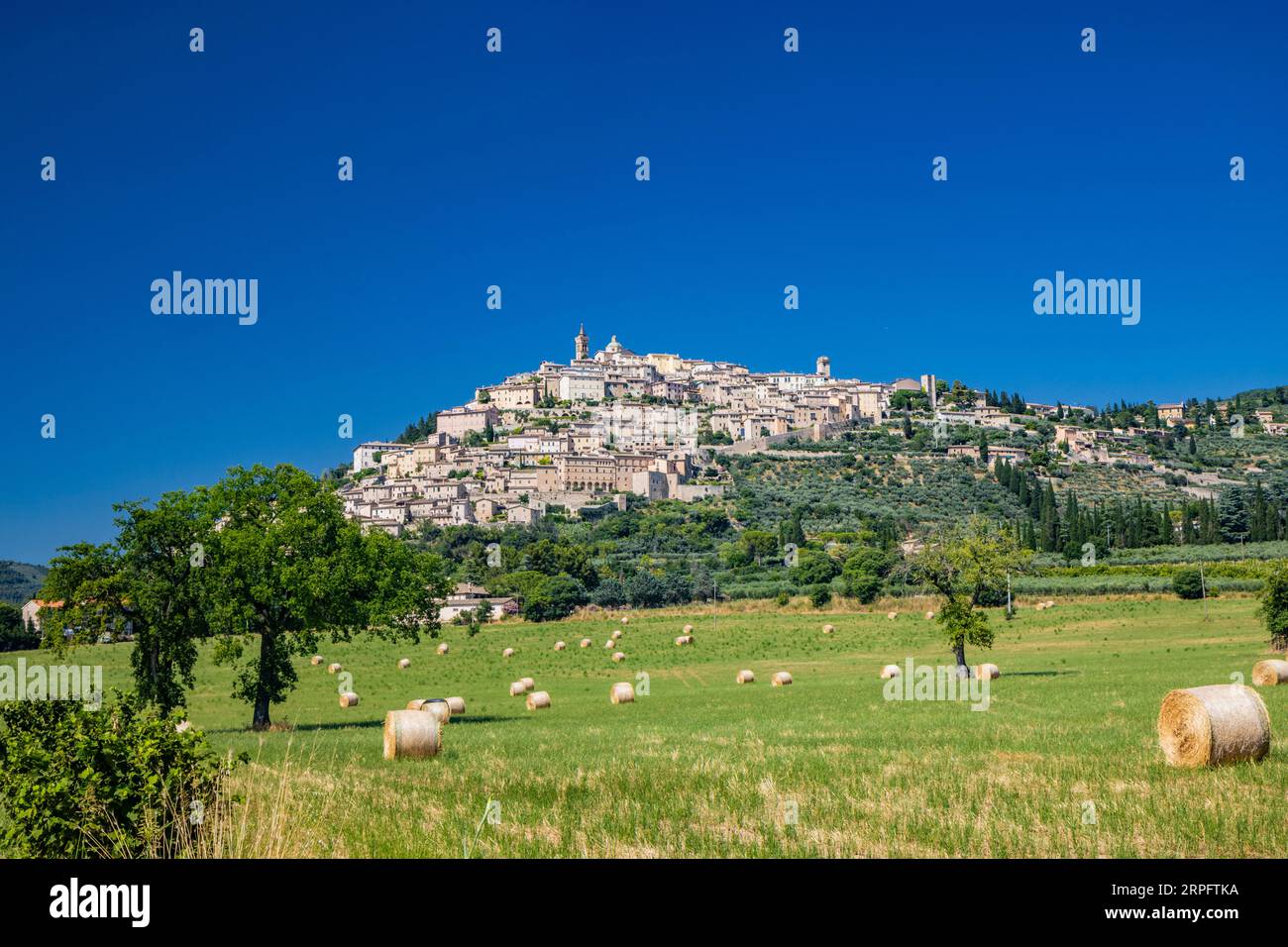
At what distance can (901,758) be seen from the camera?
14312 mm

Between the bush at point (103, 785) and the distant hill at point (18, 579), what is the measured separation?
492 ft

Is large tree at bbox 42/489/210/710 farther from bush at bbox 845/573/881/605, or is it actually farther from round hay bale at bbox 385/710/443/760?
bush at bbox 845/573/881/605

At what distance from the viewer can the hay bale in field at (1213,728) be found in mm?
12469

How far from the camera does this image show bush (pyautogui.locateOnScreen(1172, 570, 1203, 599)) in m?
55.7

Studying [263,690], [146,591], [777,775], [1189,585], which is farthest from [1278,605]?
[146,591]

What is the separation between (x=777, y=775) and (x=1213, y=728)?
16.8ft

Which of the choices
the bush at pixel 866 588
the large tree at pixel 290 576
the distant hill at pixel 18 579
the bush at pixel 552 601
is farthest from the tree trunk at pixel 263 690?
the distant hill at pixel 18 579

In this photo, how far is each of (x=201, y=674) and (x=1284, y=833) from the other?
43.8 m

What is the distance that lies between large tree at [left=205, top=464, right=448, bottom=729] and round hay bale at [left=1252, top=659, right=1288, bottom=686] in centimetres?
1988

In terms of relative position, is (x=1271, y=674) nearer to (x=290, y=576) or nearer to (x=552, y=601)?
(x=290, y=576)

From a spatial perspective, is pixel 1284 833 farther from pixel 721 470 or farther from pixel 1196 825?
pixel 721 470

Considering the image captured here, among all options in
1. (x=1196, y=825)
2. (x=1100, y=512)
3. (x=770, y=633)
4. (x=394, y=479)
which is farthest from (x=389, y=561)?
(x=394, y=479)

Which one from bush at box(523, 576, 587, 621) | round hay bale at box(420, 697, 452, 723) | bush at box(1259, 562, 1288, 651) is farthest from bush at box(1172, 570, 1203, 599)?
round hay bale at box(420, 697, 452, 723)

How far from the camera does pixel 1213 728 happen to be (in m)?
12.4
